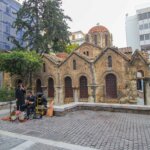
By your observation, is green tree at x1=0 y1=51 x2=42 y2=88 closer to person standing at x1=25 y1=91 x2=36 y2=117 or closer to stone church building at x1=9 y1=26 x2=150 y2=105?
stone church building at x1=9 y1=26 x2=150 y2=105

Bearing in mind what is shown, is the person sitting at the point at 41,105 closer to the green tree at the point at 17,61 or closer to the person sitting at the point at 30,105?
the person sitting at the point at 30,105

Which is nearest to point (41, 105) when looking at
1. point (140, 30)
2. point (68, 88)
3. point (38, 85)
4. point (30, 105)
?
point (30, 105)

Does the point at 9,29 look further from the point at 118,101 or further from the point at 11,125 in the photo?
the point at 11,125

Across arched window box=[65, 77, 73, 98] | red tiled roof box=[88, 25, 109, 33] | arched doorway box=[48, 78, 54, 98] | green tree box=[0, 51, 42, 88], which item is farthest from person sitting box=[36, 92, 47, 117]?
red tiled roof box=[88, 25, 109, 33]

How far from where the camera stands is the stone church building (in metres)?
19.4

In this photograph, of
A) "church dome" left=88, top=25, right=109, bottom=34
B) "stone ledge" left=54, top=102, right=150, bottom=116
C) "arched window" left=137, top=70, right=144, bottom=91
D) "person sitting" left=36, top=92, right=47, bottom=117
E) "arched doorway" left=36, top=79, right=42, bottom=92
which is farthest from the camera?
"church dome" left=88, top=25, right=109, bottom=34

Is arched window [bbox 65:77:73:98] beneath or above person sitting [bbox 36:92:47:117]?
above

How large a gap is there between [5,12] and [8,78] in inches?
615

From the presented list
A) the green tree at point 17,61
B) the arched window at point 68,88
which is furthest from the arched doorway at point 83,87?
the green tree at point 17,61

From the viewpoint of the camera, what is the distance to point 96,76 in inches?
841

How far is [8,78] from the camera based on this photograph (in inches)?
1085

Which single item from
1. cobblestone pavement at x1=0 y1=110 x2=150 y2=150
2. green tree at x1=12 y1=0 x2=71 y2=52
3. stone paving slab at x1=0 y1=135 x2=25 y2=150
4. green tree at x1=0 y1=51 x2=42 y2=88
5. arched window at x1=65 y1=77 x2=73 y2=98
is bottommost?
stone paving slab at x1=0 y1=135 x2=25 y2=150

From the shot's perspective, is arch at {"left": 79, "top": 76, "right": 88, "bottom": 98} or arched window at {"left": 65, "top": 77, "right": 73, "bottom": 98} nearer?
arch at {"left": 79, "top": 76, "right": 88, "bottom": 98}

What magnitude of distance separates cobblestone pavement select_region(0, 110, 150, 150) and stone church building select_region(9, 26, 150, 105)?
29.1 feet
